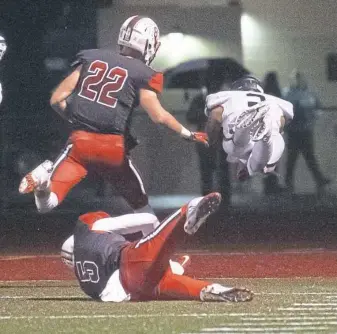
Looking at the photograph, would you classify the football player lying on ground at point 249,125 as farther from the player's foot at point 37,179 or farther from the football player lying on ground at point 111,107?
the player's foot at point 37,179

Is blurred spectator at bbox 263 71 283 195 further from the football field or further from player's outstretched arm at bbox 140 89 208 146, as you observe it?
player's outstretched arm at bbox 140 89 208 146

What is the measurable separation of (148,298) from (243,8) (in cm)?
679

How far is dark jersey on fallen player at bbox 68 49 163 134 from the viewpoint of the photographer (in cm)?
892

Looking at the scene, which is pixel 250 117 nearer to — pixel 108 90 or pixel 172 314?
pixel 108 90

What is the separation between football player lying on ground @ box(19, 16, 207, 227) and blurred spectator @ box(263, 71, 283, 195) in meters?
4.25

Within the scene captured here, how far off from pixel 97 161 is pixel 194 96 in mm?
4668

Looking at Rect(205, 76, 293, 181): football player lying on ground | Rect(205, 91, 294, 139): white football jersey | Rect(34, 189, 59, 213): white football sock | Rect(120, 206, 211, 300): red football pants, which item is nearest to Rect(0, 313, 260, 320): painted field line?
Rect(120, 206, 211, 300): red football pants

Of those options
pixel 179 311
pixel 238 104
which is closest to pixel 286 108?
pixel 238 104

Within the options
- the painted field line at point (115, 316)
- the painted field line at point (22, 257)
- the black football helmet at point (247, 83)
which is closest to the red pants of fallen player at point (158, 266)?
the painted field line at point (115, 316)

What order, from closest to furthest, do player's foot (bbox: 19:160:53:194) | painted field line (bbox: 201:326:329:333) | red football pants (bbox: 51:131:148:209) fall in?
painted field line (bbox: 201:326:329:333) → player's foot (bbox: 19:160:53:194) → red football pants (bbox: 51:131:148:209)

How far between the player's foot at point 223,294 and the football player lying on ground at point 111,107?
2029 millimetres

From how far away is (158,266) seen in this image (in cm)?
689

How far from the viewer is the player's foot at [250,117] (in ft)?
35.6

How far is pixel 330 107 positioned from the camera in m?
13.6
